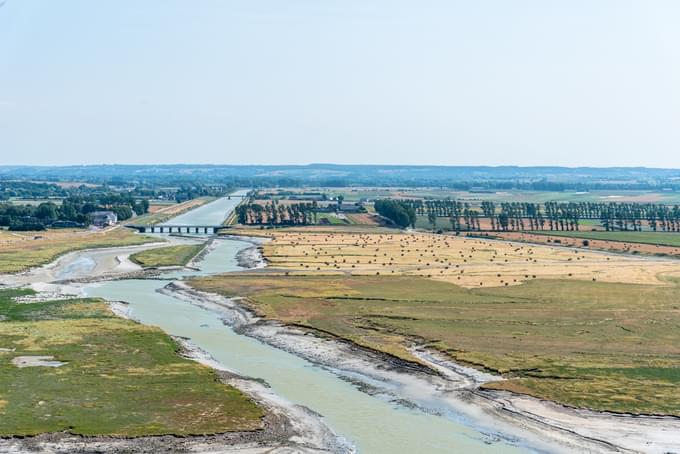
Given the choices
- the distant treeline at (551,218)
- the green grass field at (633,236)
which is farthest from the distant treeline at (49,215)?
the green grass field at (633,236)

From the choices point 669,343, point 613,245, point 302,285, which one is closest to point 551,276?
point 302,285

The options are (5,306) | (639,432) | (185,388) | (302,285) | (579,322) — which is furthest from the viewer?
(302,285)

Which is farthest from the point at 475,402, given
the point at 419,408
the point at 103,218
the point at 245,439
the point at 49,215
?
the point at 49,215

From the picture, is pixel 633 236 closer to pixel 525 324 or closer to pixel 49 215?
pixel 525 324

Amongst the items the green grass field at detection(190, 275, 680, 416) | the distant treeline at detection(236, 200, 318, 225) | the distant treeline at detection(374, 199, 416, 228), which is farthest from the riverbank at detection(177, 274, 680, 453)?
the distant treeline at detection(236, 200, 318, 225)

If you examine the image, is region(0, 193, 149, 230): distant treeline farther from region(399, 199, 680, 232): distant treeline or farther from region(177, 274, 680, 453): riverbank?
region(177, 274, 680, 453): riverbank

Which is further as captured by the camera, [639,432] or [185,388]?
[185,388]

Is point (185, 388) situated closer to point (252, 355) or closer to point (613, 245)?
point (252, 355)
